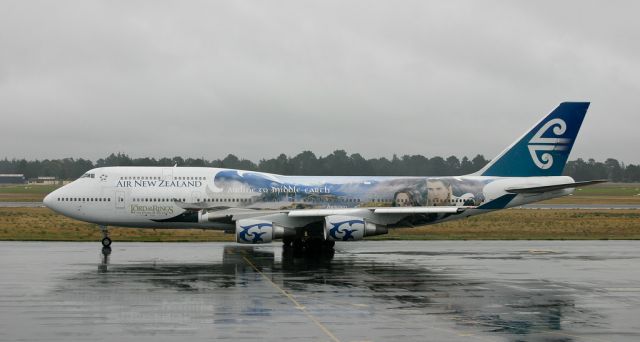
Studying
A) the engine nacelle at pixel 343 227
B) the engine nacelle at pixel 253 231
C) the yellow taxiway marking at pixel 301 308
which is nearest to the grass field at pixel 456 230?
the engine nacelle at pixel 253 231

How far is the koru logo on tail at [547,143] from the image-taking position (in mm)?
41750

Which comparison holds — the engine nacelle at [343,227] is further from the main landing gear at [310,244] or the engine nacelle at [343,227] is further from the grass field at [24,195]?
the grass field at [24,195]

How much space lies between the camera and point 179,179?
3919 centimetres

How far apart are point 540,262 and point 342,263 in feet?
26.9

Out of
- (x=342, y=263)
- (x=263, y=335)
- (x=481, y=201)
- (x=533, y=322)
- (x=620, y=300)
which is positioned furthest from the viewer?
(x=481, y=201)

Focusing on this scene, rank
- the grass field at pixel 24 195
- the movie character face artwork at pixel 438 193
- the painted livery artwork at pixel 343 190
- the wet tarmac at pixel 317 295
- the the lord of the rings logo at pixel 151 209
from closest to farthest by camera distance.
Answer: the wet tarmac at pixel 317 295
the the lord of the rings logo at pixel 151 209
the painted livery artwork at pixel 343 190
the movie character face artwork at pixel 438 193
the grass field at pixel 24 195

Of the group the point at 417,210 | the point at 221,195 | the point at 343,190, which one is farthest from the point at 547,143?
the point at 221,195

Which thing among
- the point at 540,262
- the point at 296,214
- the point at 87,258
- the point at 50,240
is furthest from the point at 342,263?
the point at 50,240

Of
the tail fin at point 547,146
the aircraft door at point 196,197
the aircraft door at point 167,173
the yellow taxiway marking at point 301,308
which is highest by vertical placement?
the tail fin at point 547,146

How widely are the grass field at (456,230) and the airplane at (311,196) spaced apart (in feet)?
19.7

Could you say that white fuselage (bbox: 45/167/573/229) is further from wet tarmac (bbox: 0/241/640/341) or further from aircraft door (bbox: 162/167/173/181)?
wet tarmac (bbox: 0/241/640/341)

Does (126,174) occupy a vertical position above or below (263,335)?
above

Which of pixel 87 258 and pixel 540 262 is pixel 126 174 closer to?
pixel 87 258

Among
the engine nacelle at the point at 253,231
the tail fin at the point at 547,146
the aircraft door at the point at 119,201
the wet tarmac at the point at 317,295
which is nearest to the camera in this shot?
the wet tarmac at the point at 317,295
